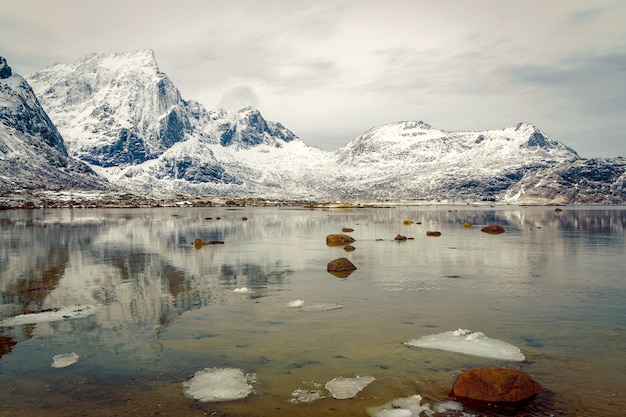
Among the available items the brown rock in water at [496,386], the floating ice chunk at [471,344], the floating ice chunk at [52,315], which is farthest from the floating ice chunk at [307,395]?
the floating ice chunk at [52,315]

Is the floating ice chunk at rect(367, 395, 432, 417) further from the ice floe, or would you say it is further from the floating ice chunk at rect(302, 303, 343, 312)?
the floating ice chunk at rect(302, 303, 343, 312)

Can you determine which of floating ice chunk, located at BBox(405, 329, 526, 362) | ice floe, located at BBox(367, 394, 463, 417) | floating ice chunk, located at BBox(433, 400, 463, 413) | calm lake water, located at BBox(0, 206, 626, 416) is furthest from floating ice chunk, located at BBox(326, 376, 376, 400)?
floating ice chunk, located at BBox(405, 329, 526, 362)

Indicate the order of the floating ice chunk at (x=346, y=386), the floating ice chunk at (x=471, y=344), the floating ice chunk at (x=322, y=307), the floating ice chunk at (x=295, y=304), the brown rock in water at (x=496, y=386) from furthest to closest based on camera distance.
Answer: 1. the floating ice chunk at (x=295, y=304)
2. the floating ice chunk at (x=322, y=307)
3. the floating ice chunk at (x=471, y=344)
4. the floating ice chunk at (x=346, y=386)
5. the brown rock in water at (x=496, y=386)

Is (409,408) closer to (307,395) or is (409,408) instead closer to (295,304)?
(307,395)

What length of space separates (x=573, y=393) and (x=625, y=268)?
29076 mm

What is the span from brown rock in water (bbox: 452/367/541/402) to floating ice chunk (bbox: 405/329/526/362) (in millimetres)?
2874

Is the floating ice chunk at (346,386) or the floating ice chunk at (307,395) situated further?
the floating ice chunk at (346,386)

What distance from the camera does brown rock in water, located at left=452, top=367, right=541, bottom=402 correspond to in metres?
13.0

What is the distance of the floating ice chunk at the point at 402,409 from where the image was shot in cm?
1232

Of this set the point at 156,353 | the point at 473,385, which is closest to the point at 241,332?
the point at 156,353

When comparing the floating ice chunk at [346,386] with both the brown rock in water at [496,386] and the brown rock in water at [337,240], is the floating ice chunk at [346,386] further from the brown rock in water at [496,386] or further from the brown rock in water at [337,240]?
the brown rock in water at [337,240]

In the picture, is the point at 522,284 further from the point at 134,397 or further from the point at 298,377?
the point at 134,397

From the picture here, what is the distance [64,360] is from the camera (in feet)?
52.7

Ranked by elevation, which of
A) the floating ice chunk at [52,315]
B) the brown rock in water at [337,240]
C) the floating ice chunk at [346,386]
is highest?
the brown rock in water at [337,240]
